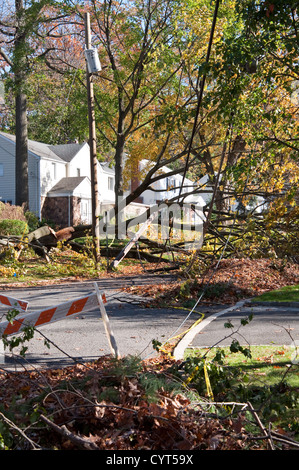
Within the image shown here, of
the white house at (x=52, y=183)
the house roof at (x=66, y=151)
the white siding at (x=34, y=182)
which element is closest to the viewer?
the white siding at (x=34, y=182)

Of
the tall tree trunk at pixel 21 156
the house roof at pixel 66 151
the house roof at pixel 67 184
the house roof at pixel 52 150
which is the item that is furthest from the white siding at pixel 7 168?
the tall tree trunk at pixel 21 156

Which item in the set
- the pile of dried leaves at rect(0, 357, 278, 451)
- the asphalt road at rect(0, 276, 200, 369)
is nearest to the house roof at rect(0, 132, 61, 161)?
the asphalt road at rect(0, 276, 200, 369)

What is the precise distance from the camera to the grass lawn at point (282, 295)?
11094mm

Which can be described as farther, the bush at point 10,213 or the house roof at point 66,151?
the house roof at point 66,151

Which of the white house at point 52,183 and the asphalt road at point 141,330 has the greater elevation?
the white house at point 52,183

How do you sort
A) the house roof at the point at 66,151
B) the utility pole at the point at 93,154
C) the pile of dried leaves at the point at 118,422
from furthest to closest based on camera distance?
the house roof at the point at 66,151, the utility pole at the point at 93,154, the pile of dried leaves at the point at 118,422

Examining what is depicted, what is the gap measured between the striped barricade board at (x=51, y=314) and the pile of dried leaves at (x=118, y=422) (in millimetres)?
1132

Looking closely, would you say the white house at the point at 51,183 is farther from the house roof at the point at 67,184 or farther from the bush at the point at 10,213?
the bush at the point at 10,213

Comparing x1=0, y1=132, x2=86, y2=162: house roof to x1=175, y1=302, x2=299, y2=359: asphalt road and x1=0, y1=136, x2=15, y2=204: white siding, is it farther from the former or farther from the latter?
x1=175, y1=302, x2=299, y2=359: asphalt road

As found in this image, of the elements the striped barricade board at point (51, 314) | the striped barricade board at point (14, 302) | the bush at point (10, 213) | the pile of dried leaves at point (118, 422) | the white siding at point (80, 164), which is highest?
the white siding at point (80, 164)

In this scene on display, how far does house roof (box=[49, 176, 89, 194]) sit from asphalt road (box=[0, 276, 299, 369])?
86.8 feet

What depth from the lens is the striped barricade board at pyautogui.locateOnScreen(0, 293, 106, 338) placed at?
5609mm
